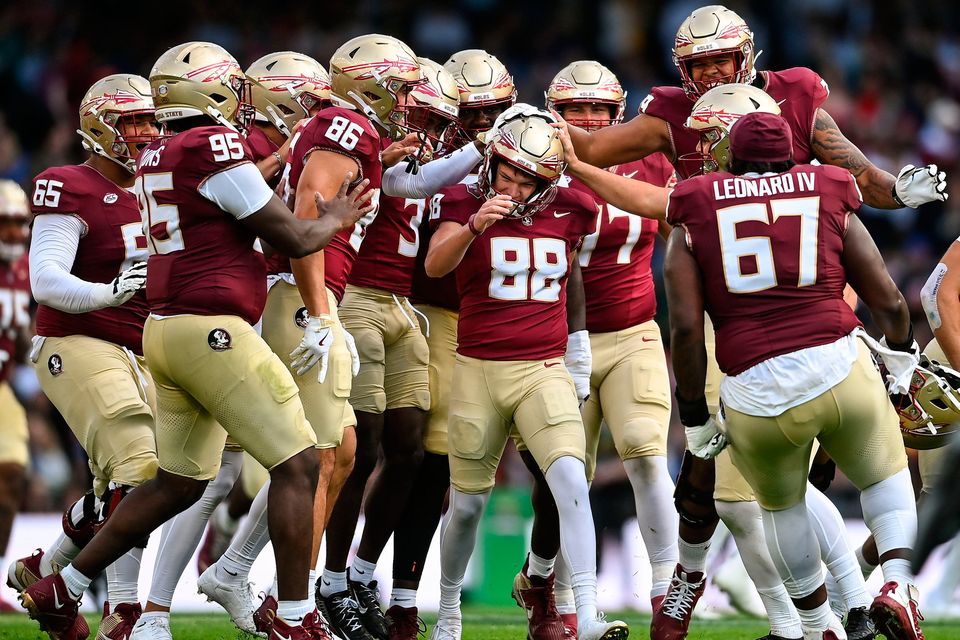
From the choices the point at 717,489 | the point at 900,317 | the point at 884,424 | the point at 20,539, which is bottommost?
the point at 20,539

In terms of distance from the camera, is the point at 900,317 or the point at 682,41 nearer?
the point at 900,317

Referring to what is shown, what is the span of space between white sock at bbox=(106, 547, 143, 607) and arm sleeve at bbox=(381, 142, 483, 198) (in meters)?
1.94

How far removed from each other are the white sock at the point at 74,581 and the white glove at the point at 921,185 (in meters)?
3.65

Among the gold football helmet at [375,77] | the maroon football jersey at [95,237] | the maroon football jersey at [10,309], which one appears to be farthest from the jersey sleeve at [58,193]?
the maroon football jersey at [10,309]

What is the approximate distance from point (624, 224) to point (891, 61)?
8699 millimetres

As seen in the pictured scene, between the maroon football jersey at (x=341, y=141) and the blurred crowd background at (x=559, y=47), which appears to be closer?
the maroon football jersey at (x=341, y=141)

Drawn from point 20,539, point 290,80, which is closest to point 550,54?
point 20,539

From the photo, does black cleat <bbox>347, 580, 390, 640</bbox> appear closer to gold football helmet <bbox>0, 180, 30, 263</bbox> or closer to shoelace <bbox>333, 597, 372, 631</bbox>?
shoelace <bbox>333, 597, 372, 631</bbox>

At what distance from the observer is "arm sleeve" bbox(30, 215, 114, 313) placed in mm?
6023

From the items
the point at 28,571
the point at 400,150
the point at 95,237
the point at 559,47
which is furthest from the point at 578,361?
the point at 559,47

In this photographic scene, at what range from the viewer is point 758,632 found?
24.3 feet

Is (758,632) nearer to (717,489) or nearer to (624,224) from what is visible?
(717,489)

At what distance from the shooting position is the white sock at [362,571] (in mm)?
6762

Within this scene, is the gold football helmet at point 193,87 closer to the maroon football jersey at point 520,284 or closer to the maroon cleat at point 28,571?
the maroon football jersey at point 520,284
